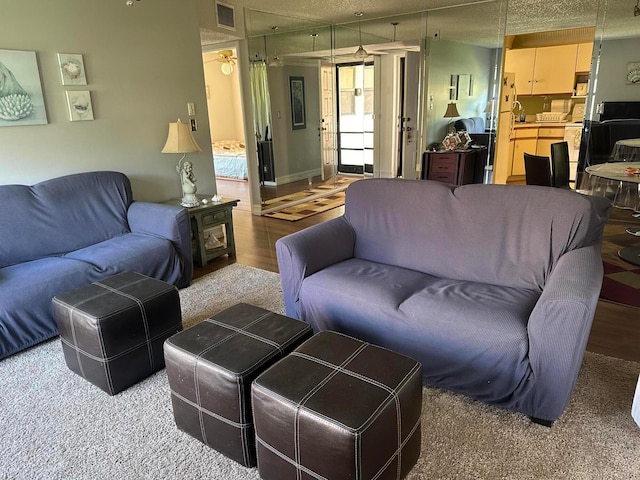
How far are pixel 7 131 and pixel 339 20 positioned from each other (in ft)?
15.5

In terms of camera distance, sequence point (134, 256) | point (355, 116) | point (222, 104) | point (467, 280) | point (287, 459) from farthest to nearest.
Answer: point (222, 104), point (355, 116), point (134, 256), point (467, 280), point (287, 459)

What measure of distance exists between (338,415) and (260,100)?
190 inches

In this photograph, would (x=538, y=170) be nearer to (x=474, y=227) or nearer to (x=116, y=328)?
(x=474, y=227)

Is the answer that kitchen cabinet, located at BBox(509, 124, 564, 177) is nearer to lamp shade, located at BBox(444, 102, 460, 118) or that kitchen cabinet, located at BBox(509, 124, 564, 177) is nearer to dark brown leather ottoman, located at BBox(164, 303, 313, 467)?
lamp shade, located at BBox(444, 102, 460, 118)

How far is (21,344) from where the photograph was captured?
2.46 m

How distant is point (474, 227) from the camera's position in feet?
7.84

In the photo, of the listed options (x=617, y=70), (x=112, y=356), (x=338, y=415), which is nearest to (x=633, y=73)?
(x=617, y=70)

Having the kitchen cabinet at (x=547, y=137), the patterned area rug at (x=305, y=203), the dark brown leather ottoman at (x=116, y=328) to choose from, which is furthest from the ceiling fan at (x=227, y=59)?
the dark brown leather ottoman at (x=116, y=328)

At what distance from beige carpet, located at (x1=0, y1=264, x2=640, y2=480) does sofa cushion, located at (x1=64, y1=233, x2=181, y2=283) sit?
812 mm

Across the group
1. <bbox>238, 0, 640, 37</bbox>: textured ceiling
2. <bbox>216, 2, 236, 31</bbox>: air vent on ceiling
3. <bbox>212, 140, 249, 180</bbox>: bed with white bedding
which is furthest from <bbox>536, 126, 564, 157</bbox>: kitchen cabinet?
<bbox>216, 2, 236, 31</bbox>: air vent on ceiling

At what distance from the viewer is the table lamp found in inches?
145

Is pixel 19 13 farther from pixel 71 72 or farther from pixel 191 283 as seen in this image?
pixel 191 283

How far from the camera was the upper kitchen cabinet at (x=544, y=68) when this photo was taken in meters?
7.20

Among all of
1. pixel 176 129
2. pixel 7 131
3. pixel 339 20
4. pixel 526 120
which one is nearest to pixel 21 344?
pixel 7 131
